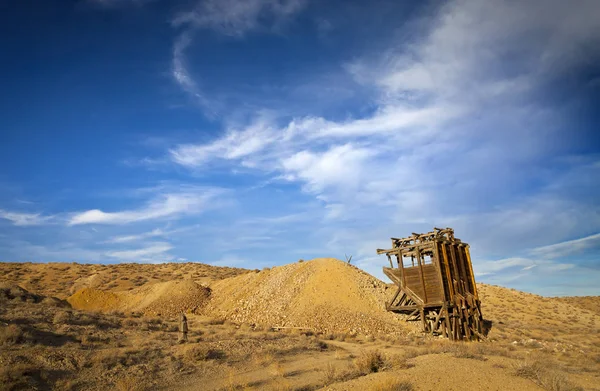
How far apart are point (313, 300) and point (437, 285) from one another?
487 inches

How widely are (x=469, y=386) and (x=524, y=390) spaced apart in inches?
68.6

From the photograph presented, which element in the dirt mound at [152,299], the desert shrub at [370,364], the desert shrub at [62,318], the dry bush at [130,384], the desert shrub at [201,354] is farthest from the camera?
the dirt mound at [152,299]

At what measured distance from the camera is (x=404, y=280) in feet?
90.1

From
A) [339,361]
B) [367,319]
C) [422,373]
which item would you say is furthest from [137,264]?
[422,373]

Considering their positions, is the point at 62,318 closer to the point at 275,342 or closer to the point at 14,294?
the point at 14,294

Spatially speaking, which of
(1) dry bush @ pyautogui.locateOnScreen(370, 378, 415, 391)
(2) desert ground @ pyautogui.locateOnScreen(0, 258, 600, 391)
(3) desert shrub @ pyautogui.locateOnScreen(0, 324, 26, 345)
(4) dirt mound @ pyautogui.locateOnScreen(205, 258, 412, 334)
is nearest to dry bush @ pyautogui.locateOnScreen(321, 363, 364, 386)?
(2) desert ground @ pyautogui.locateOnScreen(0, 258, 600, 391)

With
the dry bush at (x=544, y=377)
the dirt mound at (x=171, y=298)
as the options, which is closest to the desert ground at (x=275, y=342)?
the dry bush at (x=544, y=377)

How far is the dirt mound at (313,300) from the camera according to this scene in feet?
102

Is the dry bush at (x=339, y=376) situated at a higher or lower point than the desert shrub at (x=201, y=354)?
lower

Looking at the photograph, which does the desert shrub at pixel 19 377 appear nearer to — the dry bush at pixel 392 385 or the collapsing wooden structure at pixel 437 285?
the dry bush at pixel 392 385

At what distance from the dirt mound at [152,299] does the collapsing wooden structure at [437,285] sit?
2272 cm

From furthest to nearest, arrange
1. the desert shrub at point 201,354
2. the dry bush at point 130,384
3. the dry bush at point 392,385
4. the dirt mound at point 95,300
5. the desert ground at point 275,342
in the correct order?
the dirt mound at point 95,300, the desert shrub at point 201,354, the desert ground at point 275,342, the dry bush at point 130,384, the dry bush at point 392,385

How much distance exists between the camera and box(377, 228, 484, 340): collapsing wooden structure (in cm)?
2577

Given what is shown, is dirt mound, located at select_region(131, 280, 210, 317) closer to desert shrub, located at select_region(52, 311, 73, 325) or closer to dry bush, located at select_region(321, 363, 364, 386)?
desert shrub, located at select_region(52, 311, 73, 325)
